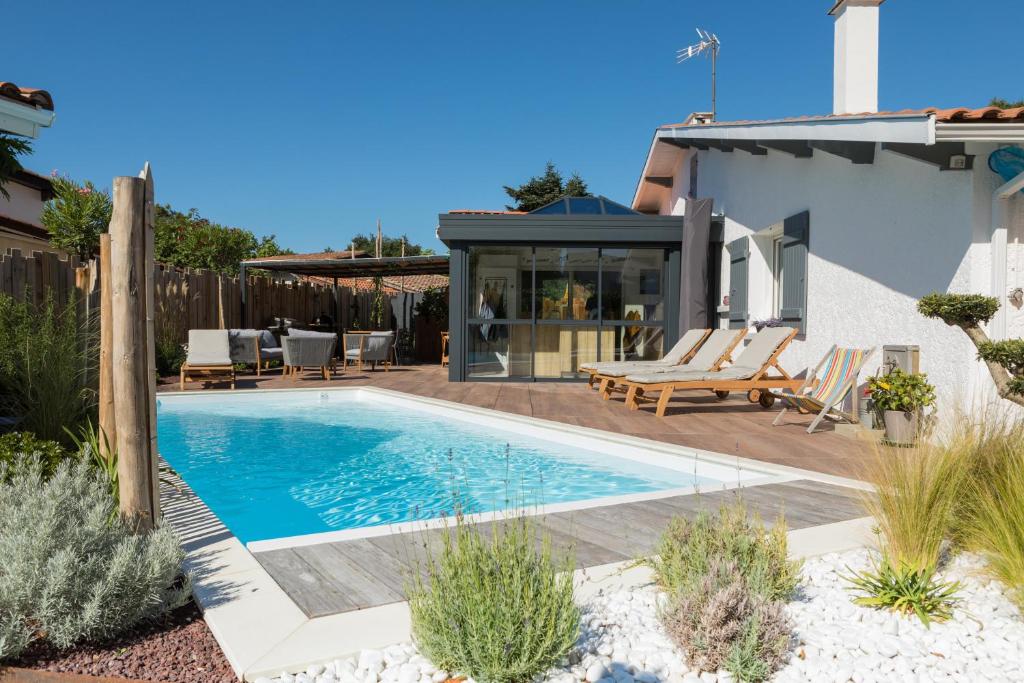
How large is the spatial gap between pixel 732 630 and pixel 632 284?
10.0 metres

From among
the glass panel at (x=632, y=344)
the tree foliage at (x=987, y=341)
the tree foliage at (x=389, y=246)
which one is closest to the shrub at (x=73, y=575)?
the tree foliage at (x=987, y=341)

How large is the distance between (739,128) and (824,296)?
90.5 inches

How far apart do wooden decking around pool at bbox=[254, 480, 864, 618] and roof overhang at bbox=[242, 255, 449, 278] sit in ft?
35.8

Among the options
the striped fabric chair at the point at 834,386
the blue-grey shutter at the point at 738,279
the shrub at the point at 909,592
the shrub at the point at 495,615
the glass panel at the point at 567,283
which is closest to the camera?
the shrub at the point at 495,615

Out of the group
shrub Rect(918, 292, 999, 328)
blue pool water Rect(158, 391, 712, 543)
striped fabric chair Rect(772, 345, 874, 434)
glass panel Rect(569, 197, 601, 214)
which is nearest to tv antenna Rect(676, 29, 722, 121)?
glass panel Rect(569, 197, 601, 214)

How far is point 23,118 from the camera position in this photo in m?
4.41

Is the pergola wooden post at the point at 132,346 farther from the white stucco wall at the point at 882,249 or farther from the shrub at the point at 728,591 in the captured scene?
the white stucco wall at the point at 882,249

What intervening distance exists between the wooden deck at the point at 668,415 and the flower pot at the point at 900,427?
0.83 ft

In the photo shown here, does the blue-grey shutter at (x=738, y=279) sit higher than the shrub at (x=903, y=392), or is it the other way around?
the blue-grey shutter at (x=738, y=279)

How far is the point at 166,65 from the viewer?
16797mm

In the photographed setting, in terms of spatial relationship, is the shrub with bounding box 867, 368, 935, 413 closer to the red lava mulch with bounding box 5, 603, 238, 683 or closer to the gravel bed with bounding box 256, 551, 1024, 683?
the gravel bed with bounding box 256, 551, 1024, 683

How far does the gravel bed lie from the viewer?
6.92 feet

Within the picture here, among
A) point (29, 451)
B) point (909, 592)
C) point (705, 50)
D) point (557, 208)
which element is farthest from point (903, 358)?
point (705, 50)

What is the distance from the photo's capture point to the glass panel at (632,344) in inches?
468
